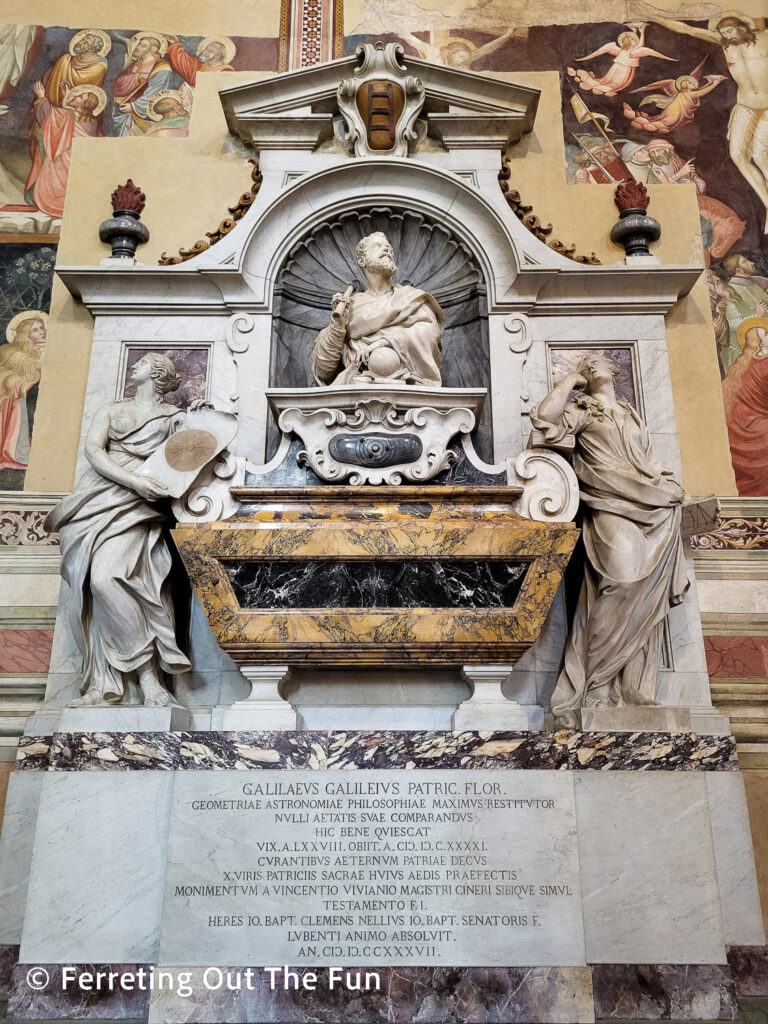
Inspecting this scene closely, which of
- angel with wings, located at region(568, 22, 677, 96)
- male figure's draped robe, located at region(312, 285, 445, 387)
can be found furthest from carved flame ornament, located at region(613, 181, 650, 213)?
male figure's draped robe, located at region(312, 285, 445, 387)

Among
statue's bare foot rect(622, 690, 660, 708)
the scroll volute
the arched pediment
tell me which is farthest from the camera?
the scroll volute

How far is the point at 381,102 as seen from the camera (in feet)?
23.6

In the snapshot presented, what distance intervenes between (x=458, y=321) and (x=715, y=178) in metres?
2.22

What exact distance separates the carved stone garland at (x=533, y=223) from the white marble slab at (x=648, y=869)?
11.7 feet

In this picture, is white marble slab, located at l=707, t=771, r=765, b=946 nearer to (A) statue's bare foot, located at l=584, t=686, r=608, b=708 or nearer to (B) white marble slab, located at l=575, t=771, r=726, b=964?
(B) white marble slab, located at l=575, t=771, r=726, b=964

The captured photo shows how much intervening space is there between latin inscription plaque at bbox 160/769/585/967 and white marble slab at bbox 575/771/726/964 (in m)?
0.15

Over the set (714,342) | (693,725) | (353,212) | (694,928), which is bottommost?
(694,928)

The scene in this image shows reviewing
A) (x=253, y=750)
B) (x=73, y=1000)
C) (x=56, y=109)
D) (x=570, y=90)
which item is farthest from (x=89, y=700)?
(x=570, y=90)

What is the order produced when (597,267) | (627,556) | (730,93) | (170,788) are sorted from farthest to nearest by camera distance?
(730,93) → (597,267) → (627,556) → (170,788)

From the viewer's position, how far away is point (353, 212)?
7145 mm

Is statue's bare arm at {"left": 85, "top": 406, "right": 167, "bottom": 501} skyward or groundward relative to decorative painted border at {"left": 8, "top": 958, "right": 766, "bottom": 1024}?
skyward

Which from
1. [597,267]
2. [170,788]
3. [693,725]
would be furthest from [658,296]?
[170,788]

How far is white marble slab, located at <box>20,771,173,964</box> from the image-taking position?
187 inches

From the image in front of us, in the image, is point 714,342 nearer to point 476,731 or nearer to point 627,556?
point 627,556
